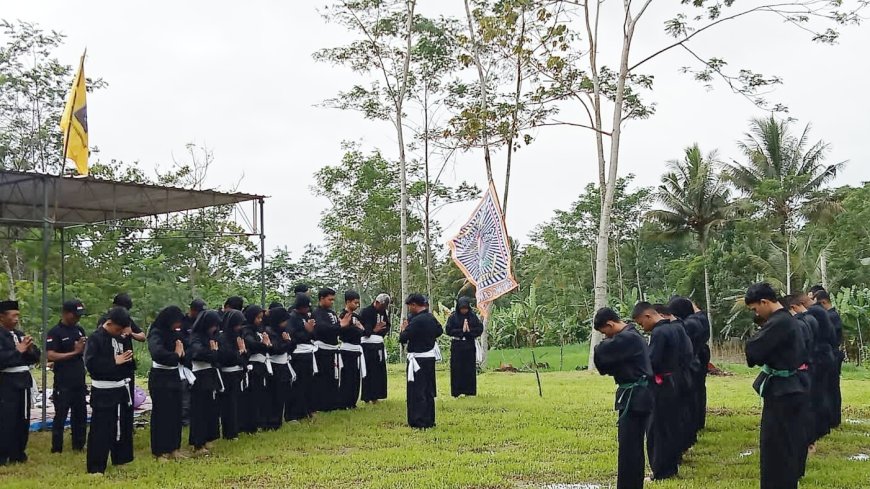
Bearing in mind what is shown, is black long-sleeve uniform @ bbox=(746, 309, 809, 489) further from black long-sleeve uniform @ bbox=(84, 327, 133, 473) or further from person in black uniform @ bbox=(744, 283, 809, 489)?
black long-sleeve uniform @ bbox=(84, 327, 133, 473)

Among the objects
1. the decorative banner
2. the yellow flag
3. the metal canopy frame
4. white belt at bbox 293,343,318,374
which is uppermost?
the yellow flag

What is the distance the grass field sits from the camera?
7.05m

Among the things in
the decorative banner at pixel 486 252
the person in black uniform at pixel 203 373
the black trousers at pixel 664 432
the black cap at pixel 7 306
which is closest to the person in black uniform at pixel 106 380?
the person in black uniform at pixel 203 373

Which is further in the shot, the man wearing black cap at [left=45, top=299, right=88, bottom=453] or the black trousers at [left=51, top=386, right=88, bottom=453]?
the black trousers at [left=51, top=386, right=88, bottom=453]

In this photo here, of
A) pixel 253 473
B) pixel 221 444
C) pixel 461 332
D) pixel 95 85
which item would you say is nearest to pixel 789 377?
pixel 253 473

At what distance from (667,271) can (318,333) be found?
92.1 feet

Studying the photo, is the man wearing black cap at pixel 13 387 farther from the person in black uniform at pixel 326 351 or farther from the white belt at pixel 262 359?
the person in black uniform at pixel 326 351

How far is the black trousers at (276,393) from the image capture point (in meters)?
9.92

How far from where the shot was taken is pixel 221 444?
899 cm

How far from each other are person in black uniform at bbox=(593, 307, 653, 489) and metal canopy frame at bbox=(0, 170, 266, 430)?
22.8ft

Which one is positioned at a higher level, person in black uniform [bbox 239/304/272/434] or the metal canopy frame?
the metal canopy frame

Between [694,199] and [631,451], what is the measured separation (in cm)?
2611

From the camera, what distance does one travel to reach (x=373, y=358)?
11734 millimetres

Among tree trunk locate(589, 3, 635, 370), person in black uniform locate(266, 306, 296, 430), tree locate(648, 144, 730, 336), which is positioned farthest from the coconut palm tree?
person in black uniform locate(266, 306, 296, 430)
